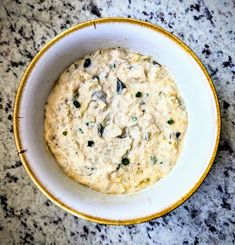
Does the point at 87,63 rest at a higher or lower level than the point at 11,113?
higher

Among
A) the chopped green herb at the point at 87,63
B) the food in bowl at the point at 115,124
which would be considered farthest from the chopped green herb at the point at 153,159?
the chopped green herb at the point at 87,63

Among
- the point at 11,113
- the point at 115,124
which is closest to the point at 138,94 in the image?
the point at 115,124

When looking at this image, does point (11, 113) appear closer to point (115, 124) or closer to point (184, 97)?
point (115, 124)

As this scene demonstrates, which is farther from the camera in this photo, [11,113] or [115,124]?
[11,113]

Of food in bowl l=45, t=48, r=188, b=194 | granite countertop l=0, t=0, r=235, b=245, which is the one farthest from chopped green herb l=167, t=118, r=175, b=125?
granite countertop l=0, t=0, r=235, b=245

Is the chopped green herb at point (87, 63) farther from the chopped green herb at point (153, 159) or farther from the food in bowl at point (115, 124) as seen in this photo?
the chopped green herb at point (153, 159)
